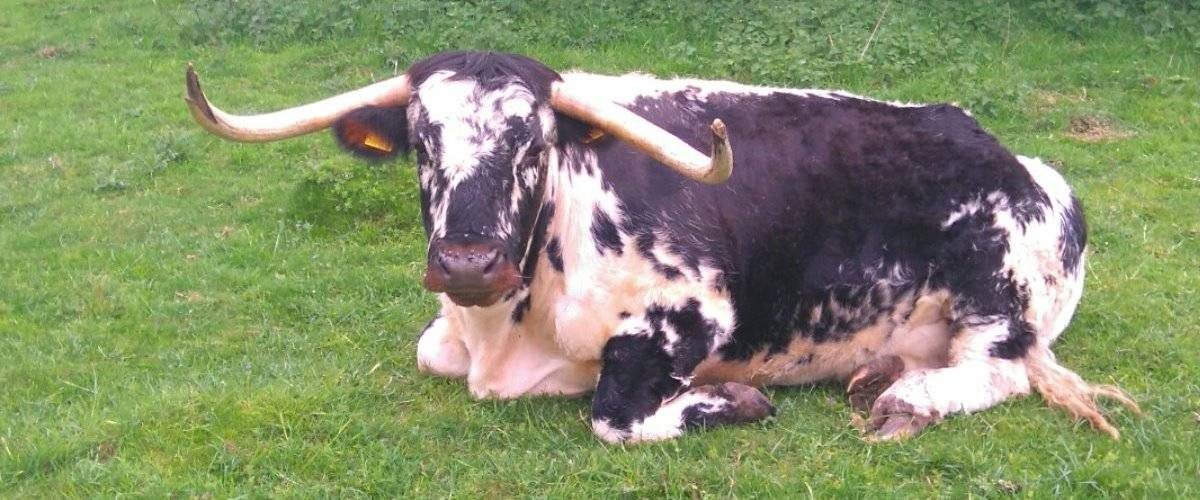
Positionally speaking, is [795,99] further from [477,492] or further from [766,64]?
[766,64]

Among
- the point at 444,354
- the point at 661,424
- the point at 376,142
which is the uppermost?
the point at 376,142

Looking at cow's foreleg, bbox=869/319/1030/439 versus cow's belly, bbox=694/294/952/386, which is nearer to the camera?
cow's foreleg, bbox=869/319/1030/439

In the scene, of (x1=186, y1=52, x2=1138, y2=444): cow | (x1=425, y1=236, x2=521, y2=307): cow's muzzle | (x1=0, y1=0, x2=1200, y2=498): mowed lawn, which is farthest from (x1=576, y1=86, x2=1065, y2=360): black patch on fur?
(x1=425, y1=236, x2=521, y2=307): cow's muzzle

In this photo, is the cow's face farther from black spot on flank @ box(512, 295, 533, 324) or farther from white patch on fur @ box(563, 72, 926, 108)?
white patch on fur @ box(563, 72, 926, 108)

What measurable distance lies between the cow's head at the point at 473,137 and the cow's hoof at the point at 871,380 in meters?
1.55

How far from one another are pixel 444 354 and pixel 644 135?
5.42 ft

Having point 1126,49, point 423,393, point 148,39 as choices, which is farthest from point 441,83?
point 148,39

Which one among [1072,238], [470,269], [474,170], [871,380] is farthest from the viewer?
[1072,238]

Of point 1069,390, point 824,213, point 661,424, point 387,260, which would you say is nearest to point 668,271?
point 661,424

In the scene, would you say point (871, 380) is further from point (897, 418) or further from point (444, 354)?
point (444, 354)

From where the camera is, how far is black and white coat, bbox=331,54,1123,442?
195 inches

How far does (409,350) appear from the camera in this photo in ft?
19.8

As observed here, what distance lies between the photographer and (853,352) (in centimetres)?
553

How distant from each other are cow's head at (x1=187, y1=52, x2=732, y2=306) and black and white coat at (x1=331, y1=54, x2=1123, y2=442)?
0.02 meters
